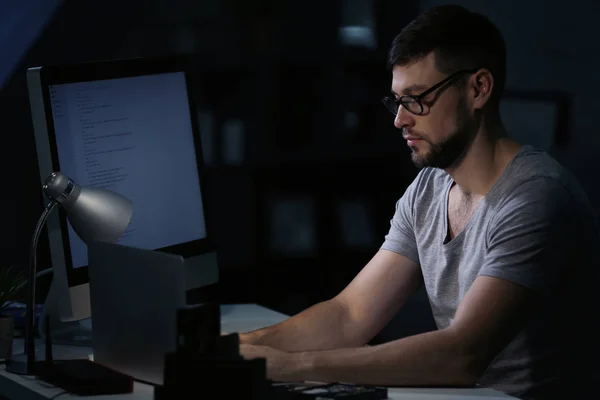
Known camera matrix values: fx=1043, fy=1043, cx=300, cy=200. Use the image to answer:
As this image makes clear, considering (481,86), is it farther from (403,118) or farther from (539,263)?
(539,263)

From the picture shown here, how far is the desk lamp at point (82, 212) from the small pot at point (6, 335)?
104mm

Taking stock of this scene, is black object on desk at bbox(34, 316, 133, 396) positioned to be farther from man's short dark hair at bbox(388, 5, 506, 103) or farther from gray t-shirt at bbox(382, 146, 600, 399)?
man's short dark hair at bbox(388, 5, 506, 103)

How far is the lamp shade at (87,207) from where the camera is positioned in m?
1.90

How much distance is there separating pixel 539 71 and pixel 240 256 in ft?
5.37

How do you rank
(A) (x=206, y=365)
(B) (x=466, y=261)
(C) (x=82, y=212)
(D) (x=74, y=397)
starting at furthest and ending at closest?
(B) (x=466, y=261) < (C) (x=82, y=212) < (D) (x=74, y=397) < (A) (x=206, y=365)

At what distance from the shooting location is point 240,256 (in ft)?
13.0

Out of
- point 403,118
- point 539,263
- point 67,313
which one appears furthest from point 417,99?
point 67,313

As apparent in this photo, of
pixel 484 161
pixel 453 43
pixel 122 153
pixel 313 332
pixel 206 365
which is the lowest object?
pixel 313 332

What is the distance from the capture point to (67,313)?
204cm

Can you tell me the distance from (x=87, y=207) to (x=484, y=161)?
826 millimetres

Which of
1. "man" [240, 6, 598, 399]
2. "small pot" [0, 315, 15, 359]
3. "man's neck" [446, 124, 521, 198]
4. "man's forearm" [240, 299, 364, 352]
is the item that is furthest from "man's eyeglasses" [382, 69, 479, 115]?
"small pot" [0, 315, 15, 359]

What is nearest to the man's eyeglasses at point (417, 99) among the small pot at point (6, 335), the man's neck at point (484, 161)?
the man's neck at point (484, 161)

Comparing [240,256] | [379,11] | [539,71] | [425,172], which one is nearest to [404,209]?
[425,172]

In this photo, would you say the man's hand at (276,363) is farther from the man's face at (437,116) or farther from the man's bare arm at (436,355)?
the man's face at (437,116)
